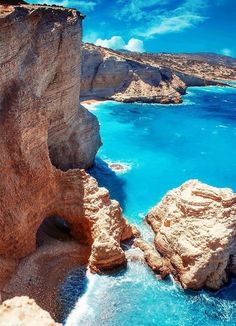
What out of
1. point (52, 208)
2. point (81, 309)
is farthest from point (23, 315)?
point (52, 208)

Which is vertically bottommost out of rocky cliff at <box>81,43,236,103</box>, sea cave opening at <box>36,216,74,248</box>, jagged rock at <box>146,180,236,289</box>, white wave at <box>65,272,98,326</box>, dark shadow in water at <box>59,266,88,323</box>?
white wave at <box>65,272,98,326</box>

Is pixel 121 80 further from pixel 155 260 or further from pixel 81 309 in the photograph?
pixel 81 309

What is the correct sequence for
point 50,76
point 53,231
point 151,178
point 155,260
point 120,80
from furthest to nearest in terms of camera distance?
point 120,80 → point 151,178 → point 50,76 → point 53,231 → point 155,260

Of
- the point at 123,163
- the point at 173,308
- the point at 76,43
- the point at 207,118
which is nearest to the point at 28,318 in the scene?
the point at 173,308

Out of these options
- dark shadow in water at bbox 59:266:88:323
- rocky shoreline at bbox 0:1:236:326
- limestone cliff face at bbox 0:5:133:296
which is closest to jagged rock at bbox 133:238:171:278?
rocky shoreline at bbox 0:1:236:326

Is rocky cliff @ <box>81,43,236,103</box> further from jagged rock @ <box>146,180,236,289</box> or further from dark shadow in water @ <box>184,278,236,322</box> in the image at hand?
dark shadow in water @ <box>184,278,236,322</box>
